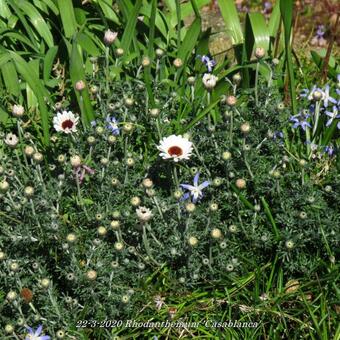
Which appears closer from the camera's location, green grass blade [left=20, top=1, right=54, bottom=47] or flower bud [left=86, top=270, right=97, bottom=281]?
flower bud [left=86, top=270, right=97, bottom=281]

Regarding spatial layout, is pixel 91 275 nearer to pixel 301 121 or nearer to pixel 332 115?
pixel 301 121

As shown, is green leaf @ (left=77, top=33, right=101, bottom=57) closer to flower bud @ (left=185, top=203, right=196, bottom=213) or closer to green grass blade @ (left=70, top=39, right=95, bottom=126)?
green grass blade @ (left=70, top=39, right=95, bottom=126)

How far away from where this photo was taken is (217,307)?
2.95m

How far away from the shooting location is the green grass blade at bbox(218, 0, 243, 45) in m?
4.03

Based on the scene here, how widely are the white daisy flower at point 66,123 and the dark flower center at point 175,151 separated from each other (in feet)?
1.55

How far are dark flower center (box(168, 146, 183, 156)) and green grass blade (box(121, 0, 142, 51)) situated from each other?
38.4 inches

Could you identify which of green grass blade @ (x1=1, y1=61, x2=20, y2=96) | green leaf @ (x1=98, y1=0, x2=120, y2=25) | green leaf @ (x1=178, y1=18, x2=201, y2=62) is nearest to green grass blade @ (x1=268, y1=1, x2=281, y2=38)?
green leaf @ (x1=178, y1=18, x2=201, y2=62)

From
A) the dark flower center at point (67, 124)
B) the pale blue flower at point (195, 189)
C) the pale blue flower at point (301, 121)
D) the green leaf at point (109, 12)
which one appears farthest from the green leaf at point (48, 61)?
the pale blue flower at point (301, 121)

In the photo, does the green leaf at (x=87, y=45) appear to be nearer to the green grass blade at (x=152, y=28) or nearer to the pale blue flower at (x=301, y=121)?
the green grass blade at (x=152, y=28)

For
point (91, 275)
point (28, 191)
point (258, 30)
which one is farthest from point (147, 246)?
Result: point (258, 30)

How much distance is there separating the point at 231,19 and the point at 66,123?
1.34 metres

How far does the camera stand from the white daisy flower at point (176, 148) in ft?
9.71

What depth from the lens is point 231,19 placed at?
403 centimetres

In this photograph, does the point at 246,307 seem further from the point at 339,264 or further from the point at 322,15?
the point at 322,15
